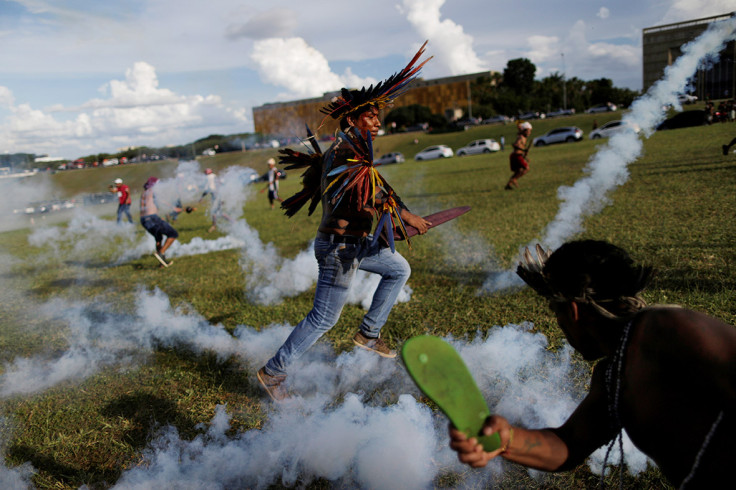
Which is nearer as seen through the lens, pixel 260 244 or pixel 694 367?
pixel 694 367

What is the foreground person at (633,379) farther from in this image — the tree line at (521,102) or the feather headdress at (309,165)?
the tree line at (521,102)

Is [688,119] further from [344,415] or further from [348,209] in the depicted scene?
[344,415]

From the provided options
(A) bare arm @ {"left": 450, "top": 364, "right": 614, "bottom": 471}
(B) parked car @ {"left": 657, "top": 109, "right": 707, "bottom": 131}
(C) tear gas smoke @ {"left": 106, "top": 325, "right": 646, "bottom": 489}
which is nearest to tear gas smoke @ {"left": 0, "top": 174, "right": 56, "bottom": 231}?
(C) tear gas smoke @ {"left": 106, "top": 325, "right": 646, "bottom": 489}

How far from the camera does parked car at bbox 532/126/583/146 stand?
33.7m

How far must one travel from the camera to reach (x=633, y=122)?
310 inches

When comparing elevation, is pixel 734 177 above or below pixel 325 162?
below

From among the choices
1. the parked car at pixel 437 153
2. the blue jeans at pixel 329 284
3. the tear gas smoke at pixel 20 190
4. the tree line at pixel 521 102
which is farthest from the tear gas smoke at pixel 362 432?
the tree line at pixel 521 102

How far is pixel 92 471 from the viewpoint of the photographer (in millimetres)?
3096

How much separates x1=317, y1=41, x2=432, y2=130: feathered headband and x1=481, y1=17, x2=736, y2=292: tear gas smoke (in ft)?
9.70

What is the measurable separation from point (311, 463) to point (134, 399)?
2.00 meters

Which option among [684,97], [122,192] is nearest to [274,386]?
[684,97]

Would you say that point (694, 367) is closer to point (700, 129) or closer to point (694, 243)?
point (694, 243)

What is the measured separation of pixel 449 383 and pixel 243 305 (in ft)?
16.7

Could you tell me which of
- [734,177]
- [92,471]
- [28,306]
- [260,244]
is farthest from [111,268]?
[734,177]
